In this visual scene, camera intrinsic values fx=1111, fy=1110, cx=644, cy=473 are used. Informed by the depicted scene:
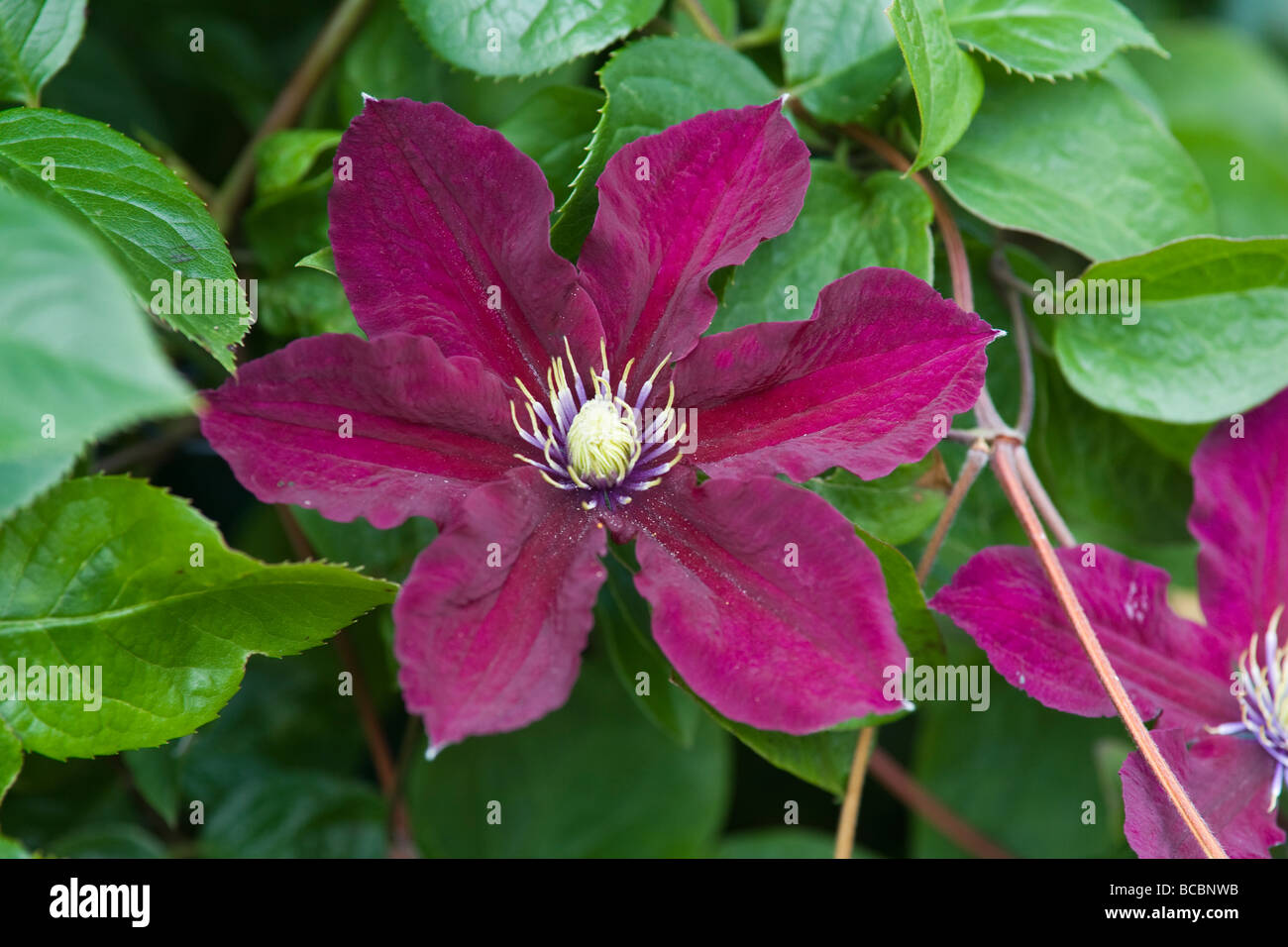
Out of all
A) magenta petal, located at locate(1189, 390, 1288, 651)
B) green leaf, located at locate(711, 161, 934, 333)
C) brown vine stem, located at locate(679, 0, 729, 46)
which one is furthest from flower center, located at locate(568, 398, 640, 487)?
magenta petal, located at locate(1189, 390, 1288, 651)

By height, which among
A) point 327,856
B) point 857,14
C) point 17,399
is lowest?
point 327,856

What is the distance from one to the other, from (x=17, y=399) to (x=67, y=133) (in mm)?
363

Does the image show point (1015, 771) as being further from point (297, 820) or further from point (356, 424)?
point (356, 424)

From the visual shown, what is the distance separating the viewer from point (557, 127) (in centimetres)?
83

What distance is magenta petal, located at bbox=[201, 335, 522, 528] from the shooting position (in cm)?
63

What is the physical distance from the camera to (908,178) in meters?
0.83

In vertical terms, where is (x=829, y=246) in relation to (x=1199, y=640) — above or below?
above

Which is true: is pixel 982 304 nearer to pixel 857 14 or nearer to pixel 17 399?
pixel 857 14

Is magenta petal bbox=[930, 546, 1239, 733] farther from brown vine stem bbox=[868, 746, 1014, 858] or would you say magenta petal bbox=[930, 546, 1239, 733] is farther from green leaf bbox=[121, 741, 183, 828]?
green leaf bbox=[121, 741, 183, 828]

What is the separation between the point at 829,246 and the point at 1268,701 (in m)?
0.47

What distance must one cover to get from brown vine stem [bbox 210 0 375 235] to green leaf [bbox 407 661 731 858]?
22.1 inches

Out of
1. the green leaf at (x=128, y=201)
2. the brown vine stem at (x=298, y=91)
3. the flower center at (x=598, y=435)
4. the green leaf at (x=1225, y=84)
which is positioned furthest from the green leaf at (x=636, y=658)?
the green leaf at (x=1225, y=84)

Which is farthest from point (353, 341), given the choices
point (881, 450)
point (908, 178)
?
point (908, 178)

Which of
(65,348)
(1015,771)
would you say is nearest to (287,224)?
(65,348)
